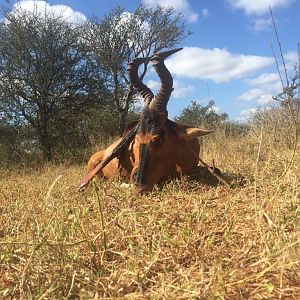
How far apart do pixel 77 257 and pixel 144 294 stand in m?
0.50

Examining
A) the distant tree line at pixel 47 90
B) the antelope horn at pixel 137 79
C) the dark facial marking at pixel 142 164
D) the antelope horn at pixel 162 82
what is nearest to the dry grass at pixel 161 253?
the dark facial marking at pixel 142 164

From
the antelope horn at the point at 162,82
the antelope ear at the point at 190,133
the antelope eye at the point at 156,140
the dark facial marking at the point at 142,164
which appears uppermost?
the antelope horn at the point at 162,82

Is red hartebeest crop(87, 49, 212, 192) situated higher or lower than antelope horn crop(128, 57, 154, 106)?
lower

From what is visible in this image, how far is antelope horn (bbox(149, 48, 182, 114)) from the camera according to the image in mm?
5348

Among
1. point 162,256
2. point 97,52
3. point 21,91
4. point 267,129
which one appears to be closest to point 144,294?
point 162,256

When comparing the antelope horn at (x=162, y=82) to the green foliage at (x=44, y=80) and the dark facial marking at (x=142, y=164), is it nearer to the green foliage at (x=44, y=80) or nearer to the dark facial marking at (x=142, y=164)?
the dark facial marking at (x=142, y=164)

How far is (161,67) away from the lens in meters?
5.36

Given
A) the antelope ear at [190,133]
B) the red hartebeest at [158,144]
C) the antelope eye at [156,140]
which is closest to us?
the red hartebeest at [158,144]

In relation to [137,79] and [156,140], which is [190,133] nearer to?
[156,140]

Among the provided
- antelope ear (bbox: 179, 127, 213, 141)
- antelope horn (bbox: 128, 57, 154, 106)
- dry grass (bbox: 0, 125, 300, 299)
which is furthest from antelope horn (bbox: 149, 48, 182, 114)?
dry grass (bbox: 0, 125, 300, 299)

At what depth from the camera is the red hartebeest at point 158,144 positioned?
5.03 m

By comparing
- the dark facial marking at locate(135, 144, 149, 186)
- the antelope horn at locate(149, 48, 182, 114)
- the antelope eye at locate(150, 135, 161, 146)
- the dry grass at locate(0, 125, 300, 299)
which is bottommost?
the dry grass at locate(0, 125, 300, 299)

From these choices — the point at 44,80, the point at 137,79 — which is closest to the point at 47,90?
the point at 44,80

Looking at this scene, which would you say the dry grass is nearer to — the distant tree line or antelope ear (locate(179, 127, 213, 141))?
antelope ear (locate(179, 127, 213, 141))
